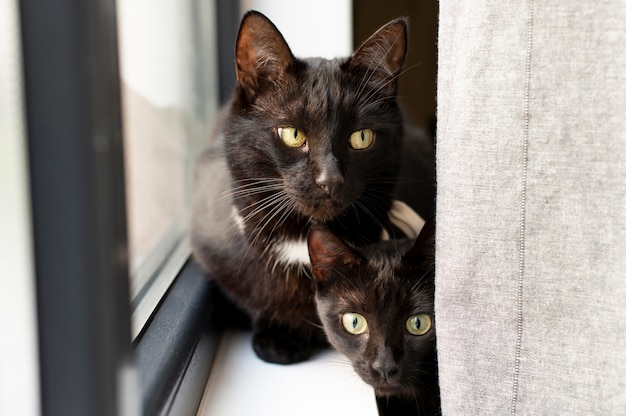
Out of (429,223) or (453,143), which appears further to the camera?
(429,223)

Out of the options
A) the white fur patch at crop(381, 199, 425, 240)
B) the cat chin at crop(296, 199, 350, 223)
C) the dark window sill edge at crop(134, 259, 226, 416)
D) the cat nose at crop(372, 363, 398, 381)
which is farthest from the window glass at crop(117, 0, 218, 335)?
the white fur patch at crop(381, 199, 425, 240)

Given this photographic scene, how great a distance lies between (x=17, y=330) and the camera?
1.96 feet

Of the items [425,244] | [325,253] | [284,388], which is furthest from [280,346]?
[425,244]

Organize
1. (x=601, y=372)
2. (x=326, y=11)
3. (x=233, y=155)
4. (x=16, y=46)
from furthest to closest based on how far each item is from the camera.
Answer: (x=326, y=11) < (x=233, y=155) < (x=601, y=372) < (x=16, y=46)

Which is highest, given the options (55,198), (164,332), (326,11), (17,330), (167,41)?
(326,11)

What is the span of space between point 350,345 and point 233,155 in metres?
0.39

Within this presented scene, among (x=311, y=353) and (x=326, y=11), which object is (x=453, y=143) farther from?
(x=326, y=11)

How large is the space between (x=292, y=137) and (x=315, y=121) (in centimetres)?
5

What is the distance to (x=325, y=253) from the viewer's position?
1041 mm

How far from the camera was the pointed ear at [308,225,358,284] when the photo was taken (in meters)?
1.01

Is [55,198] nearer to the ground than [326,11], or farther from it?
nearer to the ground

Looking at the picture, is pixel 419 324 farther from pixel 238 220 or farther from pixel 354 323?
pixel 238 220

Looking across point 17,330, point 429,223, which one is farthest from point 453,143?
point 17,330

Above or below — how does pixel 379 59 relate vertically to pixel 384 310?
above
